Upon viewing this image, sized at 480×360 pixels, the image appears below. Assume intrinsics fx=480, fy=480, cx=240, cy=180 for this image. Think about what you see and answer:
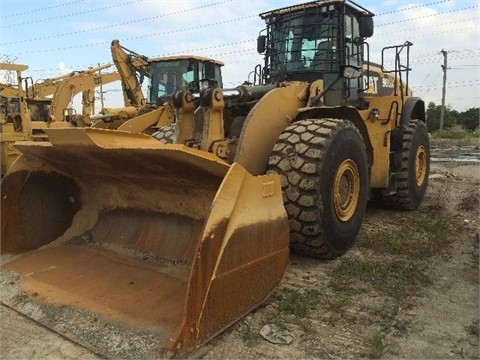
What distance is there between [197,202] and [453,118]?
42.1 m

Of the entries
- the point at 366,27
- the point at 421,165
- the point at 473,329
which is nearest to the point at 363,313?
the point at 473,329

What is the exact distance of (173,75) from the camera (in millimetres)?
10938

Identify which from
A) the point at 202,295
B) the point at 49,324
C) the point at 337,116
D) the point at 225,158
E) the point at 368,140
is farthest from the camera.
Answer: the point at 368,140

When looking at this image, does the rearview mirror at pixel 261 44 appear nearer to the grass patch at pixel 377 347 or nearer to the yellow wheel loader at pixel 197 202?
the yellow wheel loader at pixel 197 202

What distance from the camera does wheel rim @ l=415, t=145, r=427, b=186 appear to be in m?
7.24

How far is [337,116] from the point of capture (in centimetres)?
482

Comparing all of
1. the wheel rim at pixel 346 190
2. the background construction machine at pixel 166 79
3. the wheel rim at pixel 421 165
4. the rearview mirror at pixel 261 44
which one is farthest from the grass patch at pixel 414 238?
the background construction machine at pixel 166 79

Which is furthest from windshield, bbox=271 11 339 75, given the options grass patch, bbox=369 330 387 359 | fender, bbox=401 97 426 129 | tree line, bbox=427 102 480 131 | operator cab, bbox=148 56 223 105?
tree line, bbox=427 102 480 131

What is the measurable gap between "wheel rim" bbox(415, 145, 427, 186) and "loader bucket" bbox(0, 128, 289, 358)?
4.46 metres

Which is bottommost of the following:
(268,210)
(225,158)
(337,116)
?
(268,210)

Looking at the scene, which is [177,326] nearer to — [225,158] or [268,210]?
[268,210]

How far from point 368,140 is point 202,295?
3.25 m

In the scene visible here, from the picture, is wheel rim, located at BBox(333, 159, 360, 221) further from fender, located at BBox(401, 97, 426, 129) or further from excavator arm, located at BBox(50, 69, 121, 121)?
excavator arm, located at BBox(50, 69, 121, 121)

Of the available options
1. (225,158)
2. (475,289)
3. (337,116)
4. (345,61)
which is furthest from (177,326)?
(345,61)
